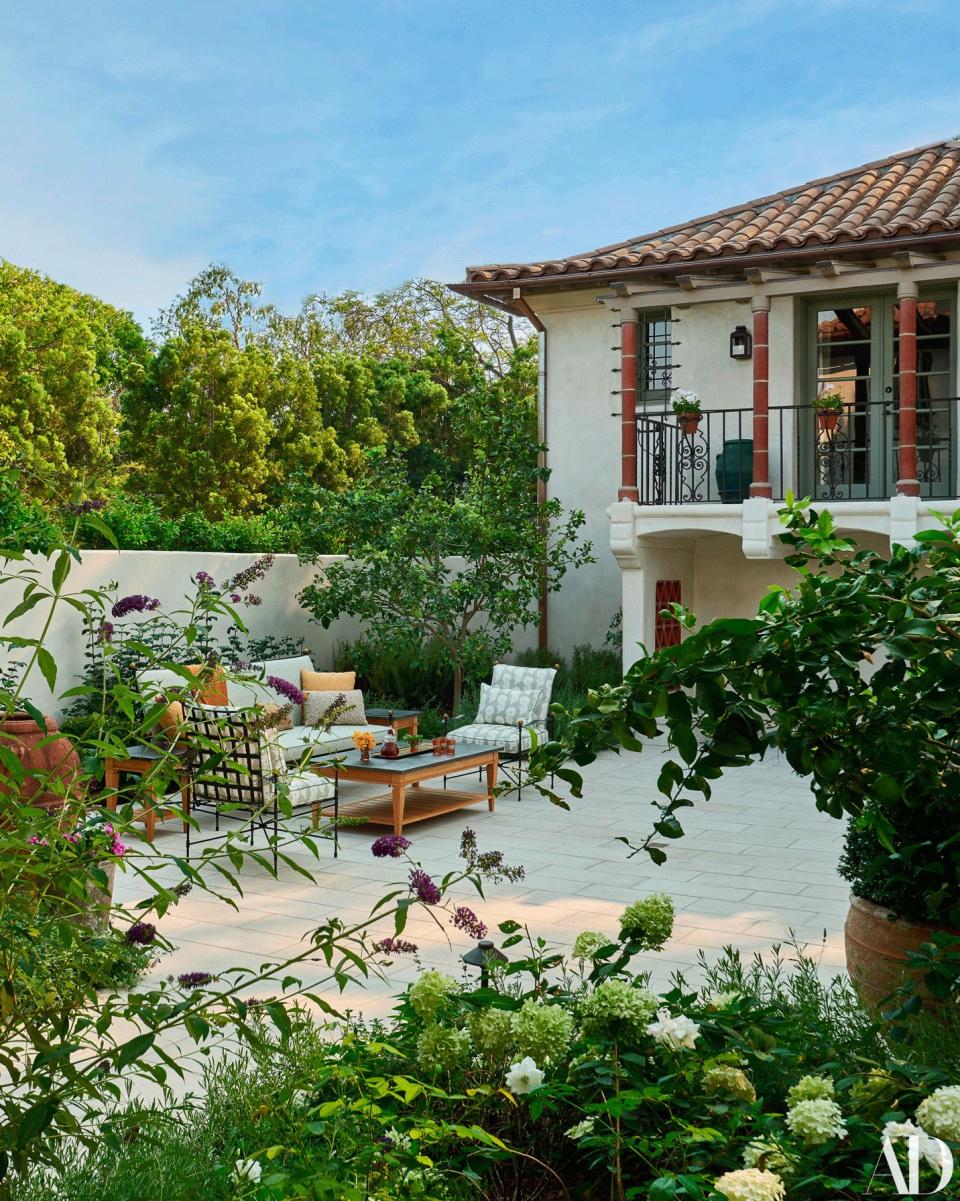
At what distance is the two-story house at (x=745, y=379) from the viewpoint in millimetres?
12992

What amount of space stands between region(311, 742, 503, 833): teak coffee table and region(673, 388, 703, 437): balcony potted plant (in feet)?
16.6

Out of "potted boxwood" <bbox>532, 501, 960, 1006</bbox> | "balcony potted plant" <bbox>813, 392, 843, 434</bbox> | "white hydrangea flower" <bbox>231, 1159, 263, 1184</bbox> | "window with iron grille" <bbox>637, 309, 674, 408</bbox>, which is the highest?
"window with iron grille" <bbox>637, 309, 674, 408</bbox>

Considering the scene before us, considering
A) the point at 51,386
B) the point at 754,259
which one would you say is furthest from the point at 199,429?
the point at 754,259

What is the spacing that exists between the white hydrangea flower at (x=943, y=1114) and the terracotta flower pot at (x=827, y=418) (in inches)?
477

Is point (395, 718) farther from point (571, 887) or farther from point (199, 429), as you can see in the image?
point (199, 429)

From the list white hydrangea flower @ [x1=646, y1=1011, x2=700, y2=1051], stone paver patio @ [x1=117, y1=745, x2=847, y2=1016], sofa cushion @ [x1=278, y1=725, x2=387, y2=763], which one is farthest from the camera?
sofa cushion @ [x1=278, y1=725, x2=387, y2=763]

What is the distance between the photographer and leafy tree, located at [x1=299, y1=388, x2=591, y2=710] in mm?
13711

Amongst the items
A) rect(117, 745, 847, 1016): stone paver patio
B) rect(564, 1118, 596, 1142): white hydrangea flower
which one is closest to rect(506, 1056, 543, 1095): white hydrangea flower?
rect(564, 1118, 596, 1142): white hydrangea flower

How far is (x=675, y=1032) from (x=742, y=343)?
12.7m

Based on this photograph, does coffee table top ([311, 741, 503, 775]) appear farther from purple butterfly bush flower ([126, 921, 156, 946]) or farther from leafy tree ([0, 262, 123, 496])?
leafy tree ([0, 262, 123, 496])

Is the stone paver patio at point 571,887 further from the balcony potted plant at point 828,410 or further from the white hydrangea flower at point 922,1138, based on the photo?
the balcony potted plant at point 828,410

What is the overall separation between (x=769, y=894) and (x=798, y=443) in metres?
7.72

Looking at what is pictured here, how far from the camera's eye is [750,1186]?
84.4 inches

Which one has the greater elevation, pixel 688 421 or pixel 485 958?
pixel 688 421
